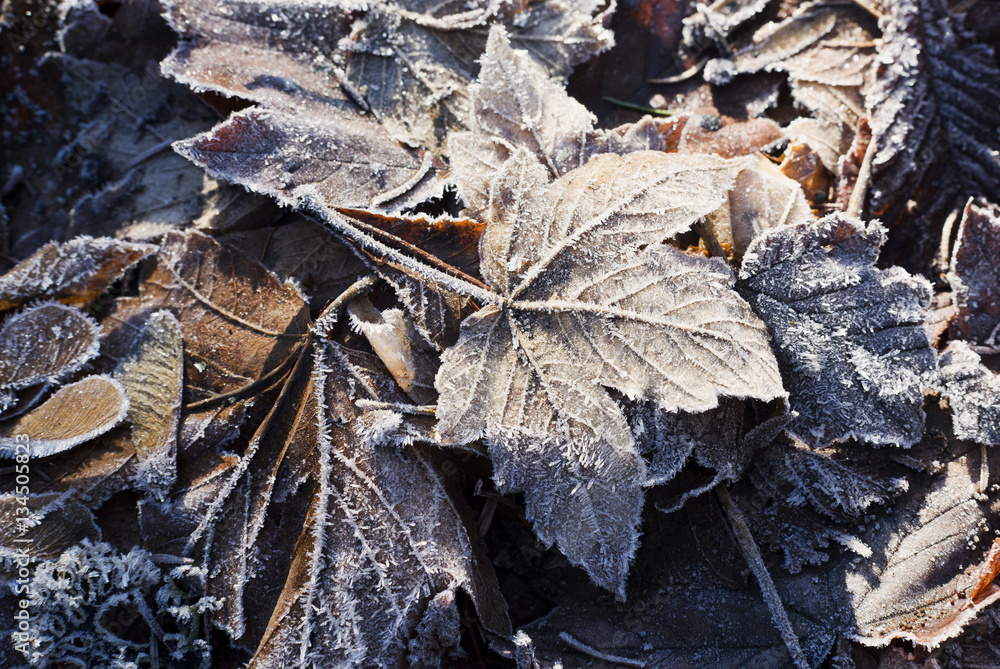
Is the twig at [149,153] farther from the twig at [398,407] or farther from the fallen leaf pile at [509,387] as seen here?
the twig at [398,407]

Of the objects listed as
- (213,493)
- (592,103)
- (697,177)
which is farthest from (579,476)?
(592,103)

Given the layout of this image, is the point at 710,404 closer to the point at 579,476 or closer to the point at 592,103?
the point at 579,476

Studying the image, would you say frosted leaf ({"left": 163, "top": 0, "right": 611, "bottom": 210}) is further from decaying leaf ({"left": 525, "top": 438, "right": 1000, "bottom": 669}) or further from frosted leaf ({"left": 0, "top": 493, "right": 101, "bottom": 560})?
decaying leaf ({"left": 525, "top": 438, "right": 1000, "bottom": 669})

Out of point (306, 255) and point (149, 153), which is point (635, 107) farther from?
point (149, 153)

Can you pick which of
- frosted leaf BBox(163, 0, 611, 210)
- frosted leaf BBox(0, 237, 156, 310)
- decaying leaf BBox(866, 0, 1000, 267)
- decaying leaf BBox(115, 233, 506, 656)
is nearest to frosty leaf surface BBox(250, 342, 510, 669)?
decaying leaf BBox(115, 233, 506, 656)

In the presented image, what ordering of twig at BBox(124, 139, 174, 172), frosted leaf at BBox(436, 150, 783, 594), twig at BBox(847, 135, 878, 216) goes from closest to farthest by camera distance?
frosted leaf at BBox(436, 150, 783, 594) → twig at BBox(847, 135, 878, 216) → twig at BBox(124, 139, 174, 172)

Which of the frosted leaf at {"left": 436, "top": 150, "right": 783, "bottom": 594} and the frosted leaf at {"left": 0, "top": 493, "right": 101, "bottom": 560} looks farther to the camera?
the frosted leaf at {"left": 0, "top": 493, "right": 101, "bottom": 560}

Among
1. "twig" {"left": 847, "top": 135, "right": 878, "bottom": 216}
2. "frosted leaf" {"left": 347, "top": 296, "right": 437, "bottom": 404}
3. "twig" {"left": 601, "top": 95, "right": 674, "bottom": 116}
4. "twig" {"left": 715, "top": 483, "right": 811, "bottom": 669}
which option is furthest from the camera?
"twig" {"left": 601, "top": 95, "right": 674, "bottom": 116}

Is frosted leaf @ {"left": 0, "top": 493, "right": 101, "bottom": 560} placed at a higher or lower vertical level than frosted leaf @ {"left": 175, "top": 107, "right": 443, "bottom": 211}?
lower
